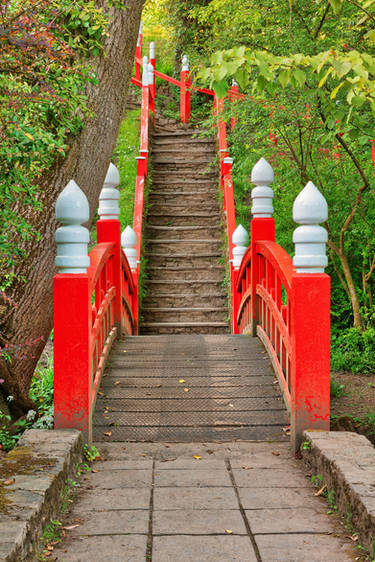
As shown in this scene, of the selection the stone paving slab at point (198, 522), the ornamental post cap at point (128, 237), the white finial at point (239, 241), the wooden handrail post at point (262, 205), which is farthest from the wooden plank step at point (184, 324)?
the stone paving slab at point (198, 522)

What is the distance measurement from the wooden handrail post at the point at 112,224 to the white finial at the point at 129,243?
1977 millimetres

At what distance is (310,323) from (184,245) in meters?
7.44

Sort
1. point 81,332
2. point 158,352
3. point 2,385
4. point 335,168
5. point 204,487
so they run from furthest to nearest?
point 335,168 → point 158,352 → point 2,385 → point 81,332 → point 204,487

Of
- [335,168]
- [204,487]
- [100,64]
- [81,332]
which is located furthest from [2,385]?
[335,168]

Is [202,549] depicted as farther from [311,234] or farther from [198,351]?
[198,351]

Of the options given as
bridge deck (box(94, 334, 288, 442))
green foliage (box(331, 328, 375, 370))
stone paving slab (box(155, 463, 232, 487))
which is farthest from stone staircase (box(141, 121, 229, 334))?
stone paving slab (box(155, 463, 232, 487))

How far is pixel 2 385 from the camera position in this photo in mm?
4758

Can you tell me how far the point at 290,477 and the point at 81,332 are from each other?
1.47m

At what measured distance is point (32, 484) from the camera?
9.75 feet

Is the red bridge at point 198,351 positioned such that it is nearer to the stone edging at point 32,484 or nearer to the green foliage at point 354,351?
the stone edging at point 32,484

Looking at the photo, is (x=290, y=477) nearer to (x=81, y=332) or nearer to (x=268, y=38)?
(x=81, y=332)

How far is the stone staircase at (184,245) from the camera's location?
400 inches

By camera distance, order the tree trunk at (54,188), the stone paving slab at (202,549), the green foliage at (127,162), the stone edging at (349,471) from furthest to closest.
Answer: the green foliage at (127,162), the tree trunk at (54,188), the stone edging at (349,471), the stone paving slab at (202,549)

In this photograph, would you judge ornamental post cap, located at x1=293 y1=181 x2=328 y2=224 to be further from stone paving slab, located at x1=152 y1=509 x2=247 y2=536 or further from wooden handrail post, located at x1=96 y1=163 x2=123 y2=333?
wooden handrail post, located at x1=96 y1=163 x2=123 y2=333
